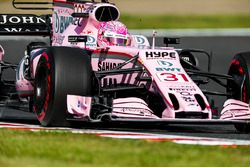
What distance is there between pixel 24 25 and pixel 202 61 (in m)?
6.87

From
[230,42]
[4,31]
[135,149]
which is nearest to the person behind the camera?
[135,149]

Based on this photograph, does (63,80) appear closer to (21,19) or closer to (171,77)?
(171,77)

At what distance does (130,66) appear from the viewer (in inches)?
452

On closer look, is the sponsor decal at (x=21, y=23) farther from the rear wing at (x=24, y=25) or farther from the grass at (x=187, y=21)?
the grass at (x=187, y=21)

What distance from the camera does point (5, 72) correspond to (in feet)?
58.5

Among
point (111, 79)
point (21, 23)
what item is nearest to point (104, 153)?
point (111, 79)

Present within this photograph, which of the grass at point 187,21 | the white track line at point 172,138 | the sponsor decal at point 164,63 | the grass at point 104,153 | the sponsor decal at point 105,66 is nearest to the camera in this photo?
the grass at point 104,153

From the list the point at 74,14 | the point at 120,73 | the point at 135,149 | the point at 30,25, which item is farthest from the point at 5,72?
the point at 135,149

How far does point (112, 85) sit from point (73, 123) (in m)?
1.11

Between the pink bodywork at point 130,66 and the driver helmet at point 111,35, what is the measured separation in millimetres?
70

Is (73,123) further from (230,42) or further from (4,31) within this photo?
(230,42)

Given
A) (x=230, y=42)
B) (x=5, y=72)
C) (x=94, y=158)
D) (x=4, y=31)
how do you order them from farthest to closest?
(x=230, y=42) < (x=5, y=72) < (x=4, y=31) < (x=94, y=158)

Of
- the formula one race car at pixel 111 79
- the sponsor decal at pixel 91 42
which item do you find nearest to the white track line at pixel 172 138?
the formula one race car at pixel 111 79

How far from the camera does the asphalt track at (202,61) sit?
10.8 metres
